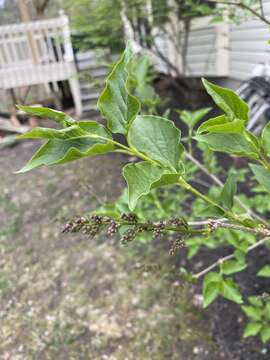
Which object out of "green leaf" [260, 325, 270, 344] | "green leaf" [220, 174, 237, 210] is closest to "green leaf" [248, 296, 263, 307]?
"green leaf" [260, 325, 270, 344]

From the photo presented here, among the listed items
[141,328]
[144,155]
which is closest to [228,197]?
[144,155]

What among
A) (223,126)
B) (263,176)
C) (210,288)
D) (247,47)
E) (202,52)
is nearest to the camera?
(223,126)

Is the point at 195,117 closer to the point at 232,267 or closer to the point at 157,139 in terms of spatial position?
the point at 232,267

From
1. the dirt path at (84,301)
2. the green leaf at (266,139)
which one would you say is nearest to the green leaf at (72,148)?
the green leaf at (266,139)

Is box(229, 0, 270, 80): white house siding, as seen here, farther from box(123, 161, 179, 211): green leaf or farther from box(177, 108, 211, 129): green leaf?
box(123, 161, 179, 211): green leaf

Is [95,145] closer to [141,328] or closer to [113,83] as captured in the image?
[113,83]

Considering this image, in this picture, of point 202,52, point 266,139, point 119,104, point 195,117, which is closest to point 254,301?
point 195,117
